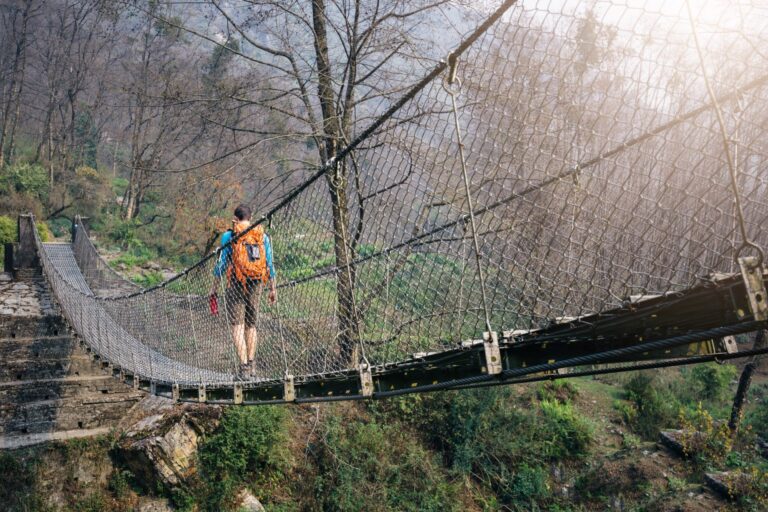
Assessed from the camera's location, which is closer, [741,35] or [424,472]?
[741,35]

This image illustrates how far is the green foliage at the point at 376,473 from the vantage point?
5867mm

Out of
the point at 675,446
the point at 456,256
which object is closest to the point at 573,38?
the point at 456,256

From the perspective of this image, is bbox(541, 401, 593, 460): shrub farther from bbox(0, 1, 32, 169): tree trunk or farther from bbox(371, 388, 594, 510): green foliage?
bbox(0, 1, 32, 169): tree trunk

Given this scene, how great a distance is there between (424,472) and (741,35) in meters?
5.77

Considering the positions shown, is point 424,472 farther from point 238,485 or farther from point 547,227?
point 547,227

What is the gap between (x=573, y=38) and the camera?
1.42m

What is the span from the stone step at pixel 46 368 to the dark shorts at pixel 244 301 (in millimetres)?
3594

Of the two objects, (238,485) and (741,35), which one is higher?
(741,35)

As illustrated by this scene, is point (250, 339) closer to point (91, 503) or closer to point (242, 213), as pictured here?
point (242, 213)

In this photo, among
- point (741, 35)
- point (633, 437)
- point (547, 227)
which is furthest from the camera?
point (633, 437)

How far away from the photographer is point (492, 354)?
1665 mm

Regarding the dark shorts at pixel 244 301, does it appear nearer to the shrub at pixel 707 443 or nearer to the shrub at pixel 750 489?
the shrub at pixel 750 489

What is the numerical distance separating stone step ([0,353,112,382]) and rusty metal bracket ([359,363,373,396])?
16.5ft

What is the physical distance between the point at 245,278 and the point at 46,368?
4.41m
